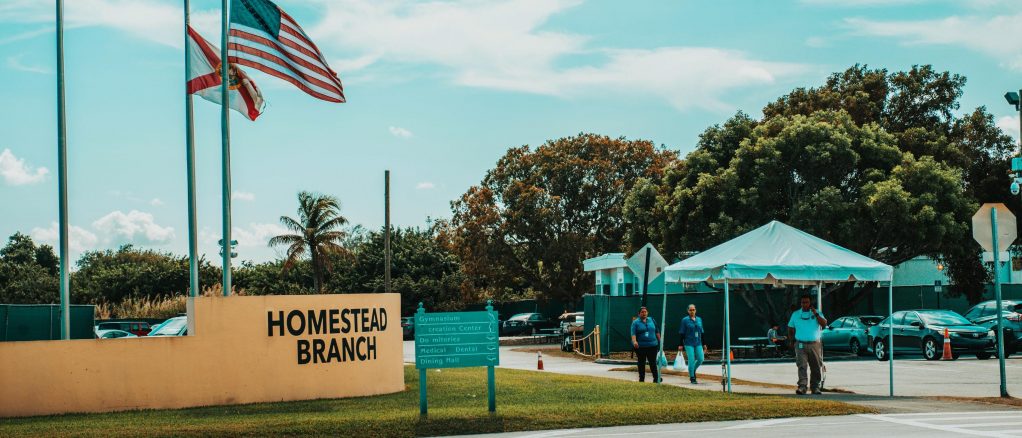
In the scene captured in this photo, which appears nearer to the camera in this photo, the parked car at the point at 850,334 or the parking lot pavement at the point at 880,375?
the parking lot pavement at the point at 880,375

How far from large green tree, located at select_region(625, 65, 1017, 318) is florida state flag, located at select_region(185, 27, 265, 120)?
65.7ft

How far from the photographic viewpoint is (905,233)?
1393 inches

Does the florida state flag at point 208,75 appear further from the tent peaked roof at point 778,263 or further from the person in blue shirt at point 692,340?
the person in blue shirt at point 692,340

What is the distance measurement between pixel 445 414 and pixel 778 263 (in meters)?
7.45

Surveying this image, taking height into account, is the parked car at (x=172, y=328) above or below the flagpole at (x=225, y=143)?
below

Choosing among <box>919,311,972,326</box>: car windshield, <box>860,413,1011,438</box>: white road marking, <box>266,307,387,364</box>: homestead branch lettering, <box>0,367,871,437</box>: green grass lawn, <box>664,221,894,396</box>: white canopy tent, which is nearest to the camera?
<box>860,413,1011,438</box>: white road marking

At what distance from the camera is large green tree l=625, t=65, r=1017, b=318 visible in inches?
1382

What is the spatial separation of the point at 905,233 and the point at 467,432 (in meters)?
24.9

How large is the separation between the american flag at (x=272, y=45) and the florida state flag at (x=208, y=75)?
913 mm

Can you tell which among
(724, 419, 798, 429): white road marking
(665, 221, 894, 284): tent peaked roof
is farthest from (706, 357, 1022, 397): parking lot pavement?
(724, 419, 798, 429): white road marking

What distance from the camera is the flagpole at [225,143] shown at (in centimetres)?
1842

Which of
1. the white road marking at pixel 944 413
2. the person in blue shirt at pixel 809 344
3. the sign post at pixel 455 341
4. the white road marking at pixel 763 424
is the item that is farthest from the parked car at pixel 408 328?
the white road marking at pixel 763 424

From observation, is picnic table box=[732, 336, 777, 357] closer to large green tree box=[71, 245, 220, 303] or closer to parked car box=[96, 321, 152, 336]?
parked car box=[96, 321, 152, 336]

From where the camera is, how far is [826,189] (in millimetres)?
35188
